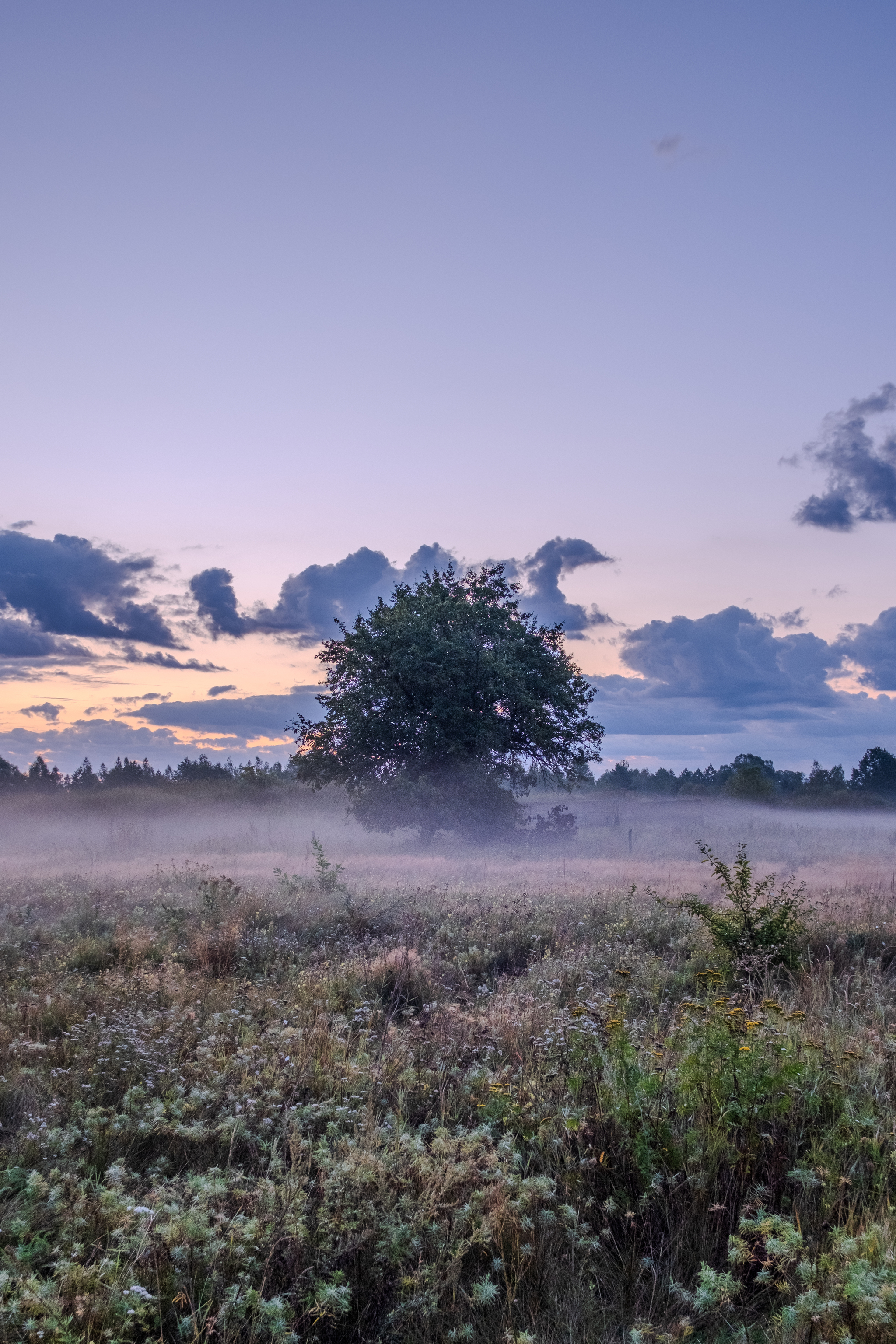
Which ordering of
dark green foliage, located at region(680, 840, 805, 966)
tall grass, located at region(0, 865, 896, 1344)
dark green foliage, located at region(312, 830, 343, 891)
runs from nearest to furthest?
tall grass, located at region(0, 865, 896, 1344) → dark green foliage, located at region(680, 840, 805, 966) → dark green foliage, located at region(312, 830, 343, 891)

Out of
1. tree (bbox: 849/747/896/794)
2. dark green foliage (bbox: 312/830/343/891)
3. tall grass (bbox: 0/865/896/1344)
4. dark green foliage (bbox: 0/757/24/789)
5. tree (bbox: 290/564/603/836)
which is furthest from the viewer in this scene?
tree (bbox: 849/747/896/794)

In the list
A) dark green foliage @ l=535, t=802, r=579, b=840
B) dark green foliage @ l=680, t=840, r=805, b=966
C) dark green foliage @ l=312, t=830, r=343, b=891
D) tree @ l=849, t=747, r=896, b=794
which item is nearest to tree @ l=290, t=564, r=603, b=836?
dark green foliage @ l=535, t=802, r=579, b=840

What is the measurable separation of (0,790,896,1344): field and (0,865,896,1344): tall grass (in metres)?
0.02

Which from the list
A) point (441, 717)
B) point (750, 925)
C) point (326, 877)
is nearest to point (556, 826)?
point (441, 717)

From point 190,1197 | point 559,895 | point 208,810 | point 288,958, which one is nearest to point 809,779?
point 208,810

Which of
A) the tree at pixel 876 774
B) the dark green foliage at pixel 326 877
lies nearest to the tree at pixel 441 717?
the dark green foliage at pixel 326 877

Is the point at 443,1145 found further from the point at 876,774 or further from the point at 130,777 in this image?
the point at 876,774

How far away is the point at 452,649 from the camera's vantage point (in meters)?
27.4

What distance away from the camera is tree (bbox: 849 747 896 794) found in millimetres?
67750

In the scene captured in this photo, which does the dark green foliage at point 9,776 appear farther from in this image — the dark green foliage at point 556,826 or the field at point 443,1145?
the field at point 443,1145

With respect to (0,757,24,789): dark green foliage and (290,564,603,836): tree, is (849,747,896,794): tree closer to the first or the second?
(290,564,603,836): tree

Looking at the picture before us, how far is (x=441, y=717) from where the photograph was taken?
27.8 metres

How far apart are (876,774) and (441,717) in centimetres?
5629

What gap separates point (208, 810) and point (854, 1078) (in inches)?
1515
